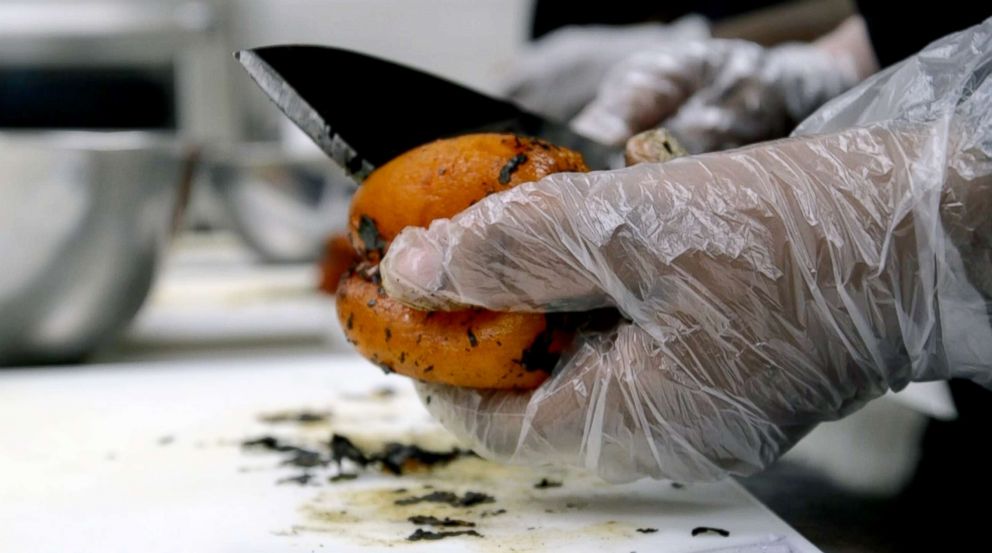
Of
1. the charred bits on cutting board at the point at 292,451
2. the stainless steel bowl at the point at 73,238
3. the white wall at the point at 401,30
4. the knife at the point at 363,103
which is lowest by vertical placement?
the charred bits on cutting board at the point at 292,451

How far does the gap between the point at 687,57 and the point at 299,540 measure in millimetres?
1022

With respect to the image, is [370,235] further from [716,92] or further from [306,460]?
[716,92]

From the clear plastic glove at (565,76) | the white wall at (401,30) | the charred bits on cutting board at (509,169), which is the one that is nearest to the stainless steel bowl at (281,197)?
the clear plastic glove at (565,76)

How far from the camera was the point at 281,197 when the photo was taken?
210 centimetres

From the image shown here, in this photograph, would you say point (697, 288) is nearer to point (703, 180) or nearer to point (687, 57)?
point (703, 180)

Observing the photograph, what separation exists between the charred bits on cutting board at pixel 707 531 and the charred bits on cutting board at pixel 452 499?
0.54 ft

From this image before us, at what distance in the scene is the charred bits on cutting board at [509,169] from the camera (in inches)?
26.1

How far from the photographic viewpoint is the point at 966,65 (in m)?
0.68

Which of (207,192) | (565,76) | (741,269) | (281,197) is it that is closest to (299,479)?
(741,269)

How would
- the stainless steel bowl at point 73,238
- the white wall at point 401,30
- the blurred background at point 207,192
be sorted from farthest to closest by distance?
1. the white wall at point 401,30
2. the stainless steel bowl at point 73,238
3. the blurred background at point 207,192

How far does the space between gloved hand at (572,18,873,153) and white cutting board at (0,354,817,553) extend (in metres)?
0.62

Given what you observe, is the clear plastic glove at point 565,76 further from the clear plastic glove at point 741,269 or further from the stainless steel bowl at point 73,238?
the clear plastic glove at point 741,269

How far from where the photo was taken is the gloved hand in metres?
1.39

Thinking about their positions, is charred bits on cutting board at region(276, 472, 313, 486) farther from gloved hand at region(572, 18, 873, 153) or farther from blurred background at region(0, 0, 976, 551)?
gloved hand at region(572, 18, 873, 153)
